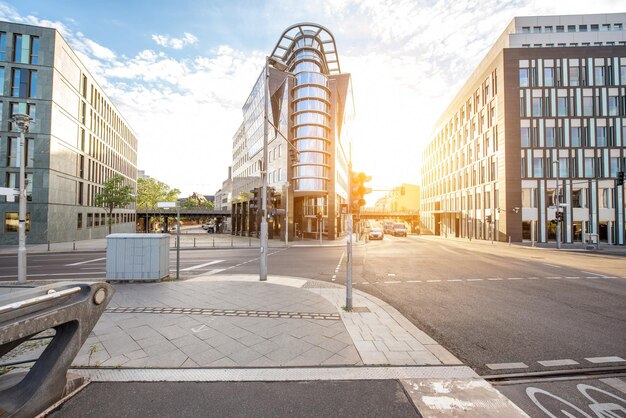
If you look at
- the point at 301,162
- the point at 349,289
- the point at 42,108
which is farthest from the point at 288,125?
the point at 349,289

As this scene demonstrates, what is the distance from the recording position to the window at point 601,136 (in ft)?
119

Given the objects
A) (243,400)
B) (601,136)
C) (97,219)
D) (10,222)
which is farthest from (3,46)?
(601,136)

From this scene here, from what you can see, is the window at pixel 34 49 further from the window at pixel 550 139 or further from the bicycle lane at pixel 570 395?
the window at pixel 550 139

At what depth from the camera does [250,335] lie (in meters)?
5.12

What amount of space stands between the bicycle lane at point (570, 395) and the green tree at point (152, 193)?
84.7 m

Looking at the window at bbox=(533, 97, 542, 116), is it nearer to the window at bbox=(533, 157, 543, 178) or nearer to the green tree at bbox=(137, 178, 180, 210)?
the window at bbox=(533, 157, 543, 178)

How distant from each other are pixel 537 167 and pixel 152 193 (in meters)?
90.1

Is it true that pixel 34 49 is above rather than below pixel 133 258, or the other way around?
above

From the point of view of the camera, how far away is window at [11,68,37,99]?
93.6 ft

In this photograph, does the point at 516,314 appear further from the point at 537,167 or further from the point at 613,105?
the point at 613,105

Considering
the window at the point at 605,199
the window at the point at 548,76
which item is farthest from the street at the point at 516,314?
the window at the point at 548,76

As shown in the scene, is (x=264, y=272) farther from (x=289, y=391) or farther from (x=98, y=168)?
(x=98, y=168)

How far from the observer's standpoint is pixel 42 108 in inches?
1134

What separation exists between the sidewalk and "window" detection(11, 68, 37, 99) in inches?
1389
